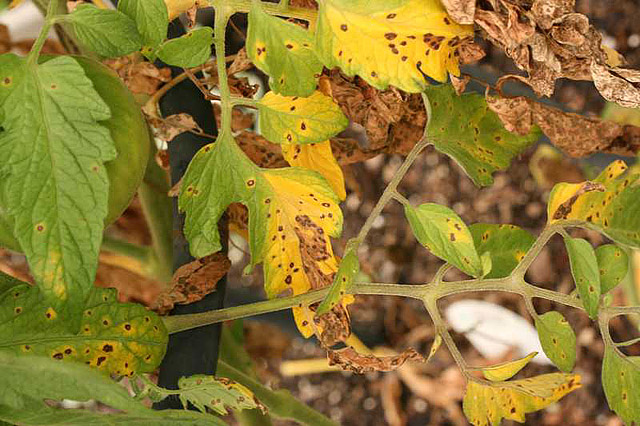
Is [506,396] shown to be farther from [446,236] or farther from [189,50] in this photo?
[189,50]

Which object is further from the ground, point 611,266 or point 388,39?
point 388,39

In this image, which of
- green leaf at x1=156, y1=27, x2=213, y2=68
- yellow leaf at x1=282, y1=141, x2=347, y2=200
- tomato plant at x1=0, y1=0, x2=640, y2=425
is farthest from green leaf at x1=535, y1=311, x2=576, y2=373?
green leaf at x1=156, y1=27, x2=213, y2=68

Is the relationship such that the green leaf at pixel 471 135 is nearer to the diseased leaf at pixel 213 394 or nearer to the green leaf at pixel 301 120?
the green leaf at pixel 301 120

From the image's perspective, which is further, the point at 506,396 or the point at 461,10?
the point at 506,396

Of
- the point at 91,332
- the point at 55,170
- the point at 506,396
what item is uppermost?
the point at 55,170

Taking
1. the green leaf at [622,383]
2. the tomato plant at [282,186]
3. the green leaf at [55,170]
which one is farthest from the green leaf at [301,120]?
the green leaf at [622,383]

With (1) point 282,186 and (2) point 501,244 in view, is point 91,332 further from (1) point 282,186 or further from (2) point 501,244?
(2) point 501,244

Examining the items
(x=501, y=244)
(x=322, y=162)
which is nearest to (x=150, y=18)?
(x=322, y=162)
